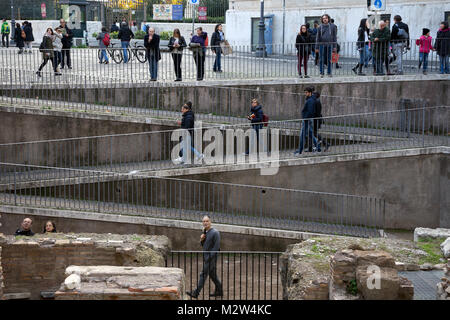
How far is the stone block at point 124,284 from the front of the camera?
10.9 m

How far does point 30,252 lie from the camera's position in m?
15.5

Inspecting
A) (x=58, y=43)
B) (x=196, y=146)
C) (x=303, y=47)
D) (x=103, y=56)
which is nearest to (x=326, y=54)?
(x=303, y=47)

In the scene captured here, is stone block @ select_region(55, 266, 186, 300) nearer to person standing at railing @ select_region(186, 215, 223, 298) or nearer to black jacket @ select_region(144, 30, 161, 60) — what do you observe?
person standing at railing @ select_region(186, 215, 223, 298)

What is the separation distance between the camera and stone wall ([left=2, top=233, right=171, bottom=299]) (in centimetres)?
1543

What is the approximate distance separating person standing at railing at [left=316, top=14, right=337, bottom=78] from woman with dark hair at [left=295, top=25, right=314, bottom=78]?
0.35m

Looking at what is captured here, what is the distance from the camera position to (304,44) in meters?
24.6

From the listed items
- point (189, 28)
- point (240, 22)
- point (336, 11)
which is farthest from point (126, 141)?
point (189, 28)

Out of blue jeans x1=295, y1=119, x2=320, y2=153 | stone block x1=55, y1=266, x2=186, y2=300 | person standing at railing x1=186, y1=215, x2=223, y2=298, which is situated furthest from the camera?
blue jeans x1=295, y1=119, x2=320, y2=153

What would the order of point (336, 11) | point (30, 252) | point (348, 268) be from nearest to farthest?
point (348, 268)
point (30, 252)
point (336, 11)

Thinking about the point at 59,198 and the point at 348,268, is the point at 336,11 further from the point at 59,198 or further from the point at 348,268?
the point at 348,268

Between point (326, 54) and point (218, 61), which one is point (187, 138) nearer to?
point (218, 61)

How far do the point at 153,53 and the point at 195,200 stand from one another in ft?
18.1

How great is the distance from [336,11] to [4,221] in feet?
57.9

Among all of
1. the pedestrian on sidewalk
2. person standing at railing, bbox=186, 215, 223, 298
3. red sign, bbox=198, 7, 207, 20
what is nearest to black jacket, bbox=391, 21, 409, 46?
the pedestrian on sidewalk
